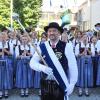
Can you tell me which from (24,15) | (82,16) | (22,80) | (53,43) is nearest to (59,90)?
(53,43)

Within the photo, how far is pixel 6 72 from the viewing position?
9.48 metres

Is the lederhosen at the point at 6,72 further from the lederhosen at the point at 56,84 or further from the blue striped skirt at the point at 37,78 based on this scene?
the lederhosen at the point at 56,84

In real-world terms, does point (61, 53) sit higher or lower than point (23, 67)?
higher

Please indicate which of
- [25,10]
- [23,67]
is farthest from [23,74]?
[25,10]

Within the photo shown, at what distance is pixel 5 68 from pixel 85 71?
199 centimetres

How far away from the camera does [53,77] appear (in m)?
5.71

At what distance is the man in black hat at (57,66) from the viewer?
570 centimetres

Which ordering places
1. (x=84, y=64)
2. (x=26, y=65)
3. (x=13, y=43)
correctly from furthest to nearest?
(x=13, y=43) → (x=84, y=64) → (x=26, y=65)

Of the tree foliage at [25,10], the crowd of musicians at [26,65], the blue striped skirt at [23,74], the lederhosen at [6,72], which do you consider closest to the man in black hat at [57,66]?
the crowd of musicians at [26,65]

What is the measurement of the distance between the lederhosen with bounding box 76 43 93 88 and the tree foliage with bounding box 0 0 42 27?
2006cm

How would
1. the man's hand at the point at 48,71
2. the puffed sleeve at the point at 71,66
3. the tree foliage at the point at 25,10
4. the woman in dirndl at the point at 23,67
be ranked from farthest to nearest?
the tree foliage at the point at 25,10, the woman in dirndl at the point at 23,67, the puffed sleeve at the point at 71,66, the man's hand at the point at 48,71

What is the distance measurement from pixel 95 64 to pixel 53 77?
4388 mm

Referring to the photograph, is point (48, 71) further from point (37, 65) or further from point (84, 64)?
Answer: point (84, 64)

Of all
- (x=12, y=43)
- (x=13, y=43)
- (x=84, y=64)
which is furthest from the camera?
(x=13, y=43)
